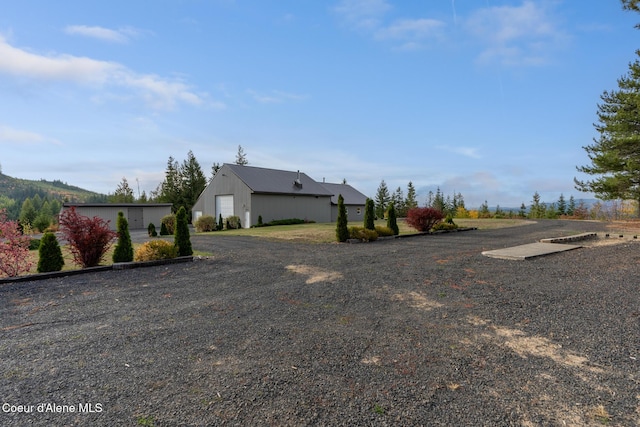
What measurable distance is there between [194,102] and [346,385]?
13.9 metres

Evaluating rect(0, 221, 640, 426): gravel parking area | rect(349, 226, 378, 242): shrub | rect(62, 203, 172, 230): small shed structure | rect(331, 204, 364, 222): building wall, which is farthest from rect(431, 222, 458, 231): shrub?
rect(62, 203, 172, 230): small shed structure

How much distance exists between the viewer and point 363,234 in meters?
14.7

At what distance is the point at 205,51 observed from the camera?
1072 centimetres

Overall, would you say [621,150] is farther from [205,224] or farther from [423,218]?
[205,224]

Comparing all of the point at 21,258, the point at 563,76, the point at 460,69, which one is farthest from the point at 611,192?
the point at 21,258

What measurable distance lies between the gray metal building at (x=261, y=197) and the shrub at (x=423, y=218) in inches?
519

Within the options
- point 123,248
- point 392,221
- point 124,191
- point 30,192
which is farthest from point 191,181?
point 30,192

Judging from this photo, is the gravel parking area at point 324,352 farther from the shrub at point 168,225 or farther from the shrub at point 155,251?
the shrub at point 168,225

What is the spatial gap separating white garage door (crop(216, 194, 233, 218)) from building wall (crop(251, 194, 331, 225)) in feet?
5.51

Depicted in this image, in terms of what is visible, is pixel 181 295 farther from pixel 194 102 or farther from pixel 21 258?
pixel 194 102

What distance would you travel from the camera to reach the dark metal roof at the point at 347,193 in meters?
36.5

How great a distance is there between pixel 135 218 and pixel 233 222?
14.9 m

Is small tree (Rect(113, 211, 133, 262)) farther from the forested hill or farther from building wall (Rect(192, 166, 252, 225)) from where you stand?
the forested hill

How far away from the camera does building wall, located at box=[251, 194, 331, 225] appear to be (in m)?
26.2
